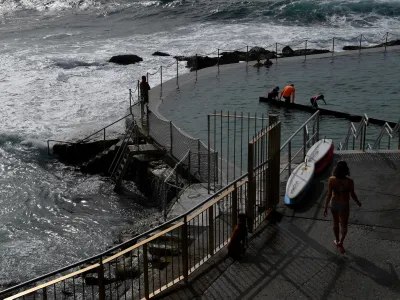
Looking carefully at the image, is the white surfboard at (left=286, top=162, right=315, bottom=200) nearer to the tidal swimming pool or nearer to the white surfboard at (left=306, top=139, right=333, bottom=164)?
the white surfboard at (left=306, top=139, right=333, bottom=164)

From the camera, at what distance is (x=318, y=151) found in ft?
43.8

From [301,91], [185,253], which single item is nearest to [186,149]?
[185,253]

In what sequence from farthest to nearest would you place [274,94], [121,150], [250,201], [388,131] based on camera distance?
[274,94] < [121,150] < [388,131] < [250,201]

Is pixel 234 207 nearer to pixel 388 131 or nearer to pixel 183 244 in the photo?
pixel 183 244

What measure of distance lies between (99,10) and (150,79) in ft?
156

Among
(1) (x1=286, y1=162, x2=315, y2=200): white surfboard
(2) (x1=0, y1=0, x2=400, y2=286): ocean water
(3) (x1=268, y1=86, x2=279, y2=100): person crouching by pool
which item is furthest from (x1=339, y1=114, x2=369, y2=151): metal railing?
(3) (x1=268, y1=86, x2=279, y2=100): person crouching by pool

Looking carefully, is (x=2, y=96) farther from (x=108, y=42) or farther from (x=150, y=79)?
(x=108, y=42)

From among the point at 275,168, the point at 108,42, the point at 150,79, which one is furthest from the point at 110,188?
the point at 108,42

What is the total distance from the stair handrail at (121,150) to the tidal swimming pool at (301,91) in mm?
2008

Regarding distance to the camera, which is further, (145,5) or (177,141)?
(145,5)

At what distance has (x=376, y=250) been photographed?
9.69 m

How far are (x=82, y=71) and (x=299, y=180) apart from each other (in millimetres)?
29382

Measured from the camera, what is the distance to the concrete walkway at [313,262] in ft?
28.1

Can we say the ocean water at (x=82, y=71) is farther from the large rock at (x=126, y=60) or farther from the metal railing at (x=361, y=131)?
the metal railing at (x=361, y=131)
